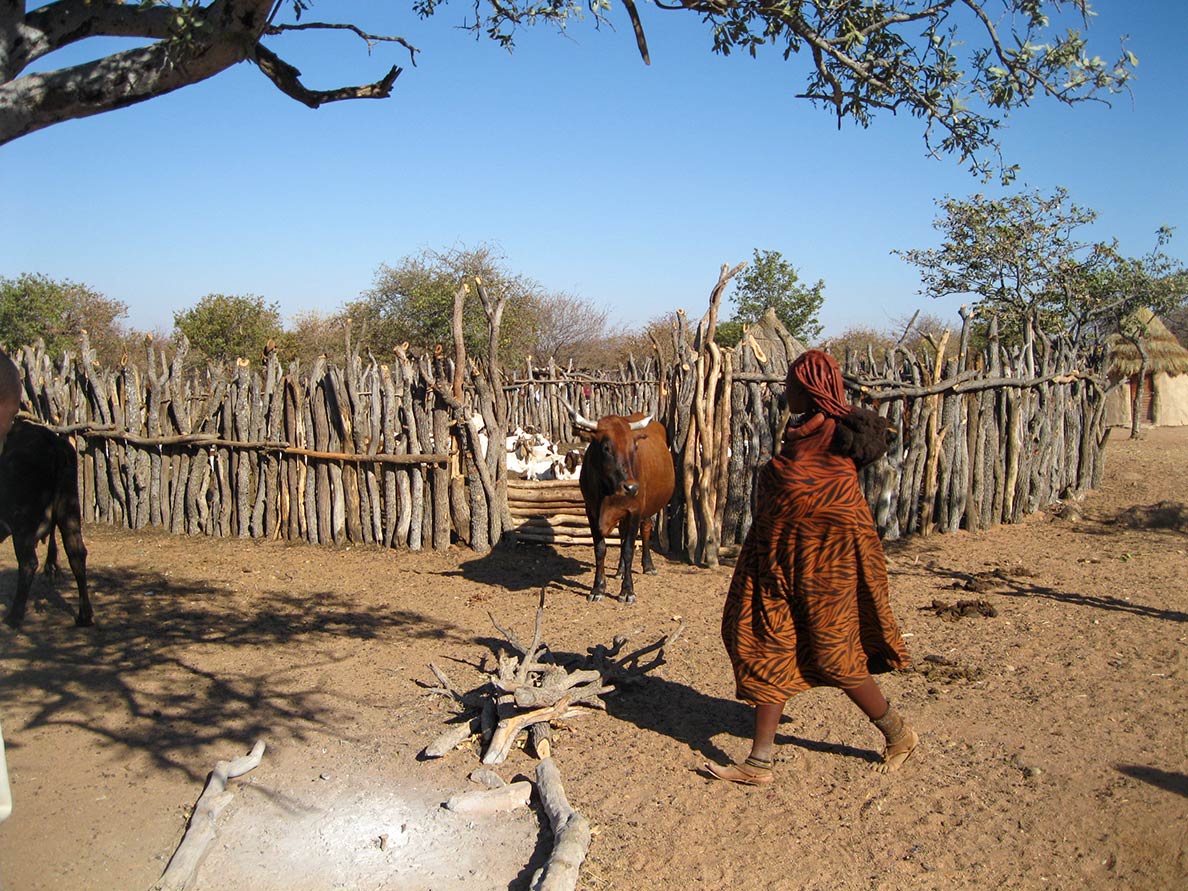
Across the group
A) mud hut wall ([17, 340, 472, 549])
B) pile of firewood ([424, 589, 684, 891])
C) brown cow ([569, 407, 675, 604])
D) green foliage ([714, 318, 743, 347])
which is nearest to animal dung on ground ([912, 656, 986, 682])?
pile of firewood ([424, 589, 684, 891])

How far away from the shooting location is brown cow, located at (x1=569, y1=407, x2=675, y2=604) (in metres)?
6.80

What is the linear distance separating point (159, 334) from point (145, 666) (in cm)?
3727

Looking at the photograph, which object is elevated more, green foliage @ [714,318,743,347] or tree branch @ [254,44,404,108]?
green foliage @ [714,318,743,347]

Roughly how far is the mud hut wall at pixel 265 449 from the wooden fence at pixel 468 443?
0.02 metres

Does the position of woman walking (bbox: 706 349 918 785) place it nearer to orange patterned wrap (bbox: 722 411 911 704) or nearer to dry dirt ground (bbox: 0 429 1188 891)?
orange patterned wrap (bbox: 722 411 911 704)

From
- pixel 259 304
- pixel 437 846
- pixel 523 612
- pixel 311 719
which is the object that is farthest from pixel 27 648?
pixel 259 304

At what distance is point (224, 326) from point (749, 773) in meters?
21.1

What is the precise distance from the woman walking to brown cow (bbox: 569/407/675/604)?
9.53 feet

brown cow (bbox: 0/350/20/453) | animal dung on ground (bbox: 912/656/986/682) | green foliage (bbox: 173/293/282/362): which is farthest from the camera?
green foliage (bbox: 173/293/282/362)

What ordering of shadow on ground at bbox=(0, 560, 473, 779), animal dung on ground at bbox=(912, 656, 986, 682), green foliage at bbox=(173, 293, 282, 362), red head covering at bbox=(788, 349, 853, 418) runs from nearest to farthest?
red head covering at bbox=(788, 349, 853, 418), shadow on ground at bbox=(0, 560, 473, 779), animal dung on ground at bbox=(912, 656, 986, 682), green foliage at bbox=(173, 293, 282, 362)

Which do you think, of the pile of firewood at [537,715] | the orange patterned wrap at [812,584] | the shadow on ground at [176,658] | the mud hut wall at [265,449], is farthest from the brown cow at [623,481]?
the orange patterned wrap at [812,584]

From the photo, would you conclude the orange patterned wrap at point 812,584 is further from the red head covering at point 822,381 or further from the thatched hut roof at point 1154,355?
the thatched hut roof at point 1154,355

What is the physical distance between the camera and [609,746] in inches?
169

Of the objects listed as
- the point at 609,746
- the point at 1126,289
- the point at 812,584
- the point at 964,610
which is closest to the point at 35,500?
the point at 609,746
